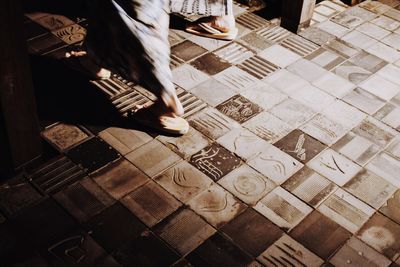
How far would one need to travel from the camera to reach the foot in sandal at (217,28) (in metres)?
4.50

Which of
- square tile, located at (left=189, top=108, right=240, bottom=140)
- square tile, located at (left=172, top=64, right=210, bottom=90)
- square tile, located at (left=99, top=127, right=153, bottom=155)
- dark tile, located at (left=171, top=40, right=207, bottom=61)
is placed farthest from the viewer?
dark tile, located at (left=171, top=40, right=207, bottom=61)

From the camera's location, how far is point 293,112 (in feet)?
12.4

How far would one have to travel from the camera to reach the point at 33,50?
13.6ft

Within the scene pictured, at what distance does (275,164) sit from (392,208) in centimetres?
81

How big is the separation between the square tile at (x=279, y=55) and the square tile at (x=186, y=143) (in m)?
1.25

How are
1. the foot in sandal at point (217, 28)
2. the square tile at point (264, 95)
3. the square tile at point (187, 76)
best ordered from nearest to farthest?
the square tile at point (264, 95)
the square tile at point (187, 76)
the foot in sandal at point (217, 28)

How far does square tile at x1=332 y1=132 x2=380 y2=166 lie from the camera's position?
3440mm

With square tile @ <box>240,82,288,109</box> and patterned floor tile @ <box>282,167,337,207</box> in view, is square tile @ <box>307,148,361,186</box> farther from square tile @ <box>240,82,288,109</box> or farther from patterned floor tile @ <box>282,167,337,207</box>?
square tile @ <box>240,82,288,109</box>

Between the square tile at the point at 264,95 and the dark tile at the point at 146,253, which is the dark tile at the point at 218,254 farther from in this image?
the square tile at the point at 264,95

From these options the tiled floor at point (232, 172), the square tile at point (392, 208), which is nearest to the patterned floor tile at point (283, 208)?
the tiled floor at point (232, 172)

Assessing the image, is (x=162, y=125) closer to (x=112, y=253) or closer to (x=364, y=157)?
(x=112, y=253)

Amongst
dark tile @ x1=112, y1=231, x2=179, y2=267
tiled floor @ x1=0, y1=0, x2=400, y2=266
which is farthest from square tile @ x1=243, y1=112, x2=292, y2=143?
dark tile @ x1=112, y1=231, x2=179, y2=267

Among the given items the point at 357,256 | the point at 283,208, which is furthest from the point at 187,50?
the point at 357,256

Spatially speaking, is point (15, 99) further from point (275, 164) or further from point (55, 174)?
point (275, 164)
